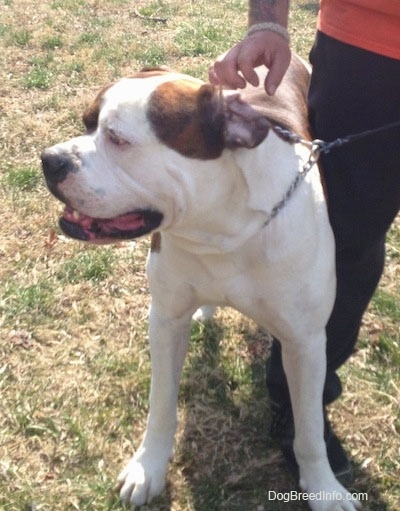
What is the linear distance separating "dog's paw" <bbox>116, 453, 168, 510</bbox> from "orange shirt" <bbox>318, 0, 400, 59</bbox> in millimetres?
1633

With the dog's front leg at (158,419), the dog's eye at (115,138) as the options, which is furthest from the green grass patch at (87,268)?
the dog's eye at (115,138)

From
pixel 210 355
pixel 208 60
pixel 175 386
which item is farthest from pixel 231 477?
pixel 208 60

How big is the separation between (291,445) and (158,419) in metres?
0.53

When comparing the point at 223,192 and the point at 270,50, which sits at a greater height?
Result: the point at 270,50

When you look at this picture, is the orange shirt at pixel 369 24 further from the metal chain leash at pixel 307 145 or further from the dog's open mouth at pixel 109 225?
the dog's open mouth at pixel 109 225

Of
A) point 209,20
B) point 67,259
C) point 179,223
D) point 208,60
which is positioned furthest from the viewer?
point 209,20

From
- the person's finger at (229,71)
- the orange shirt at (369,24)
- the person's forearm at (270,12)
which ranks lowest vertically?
the person's finger at (229,71)

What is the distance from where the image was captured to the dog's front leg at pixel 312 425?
264 cm

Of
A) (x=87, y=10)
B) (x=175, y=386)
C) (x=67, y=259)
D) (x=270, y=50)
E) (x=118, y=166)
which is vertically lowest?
(x=87, y=10)

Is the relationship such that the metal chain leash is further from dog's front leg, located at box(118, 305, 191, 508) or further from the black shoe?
the black shoe

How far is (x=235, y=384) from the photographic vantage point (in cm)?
342

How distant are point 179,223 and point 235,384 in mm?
1307

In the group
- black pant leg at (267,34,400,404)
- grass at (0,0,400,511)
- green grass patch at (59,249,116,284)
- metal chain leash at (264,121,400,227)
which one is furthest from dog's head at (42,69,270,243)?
green grass patch at (59,249,116,284)

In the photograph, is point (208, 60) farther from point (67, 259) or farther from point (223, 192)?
point (223, 192)
